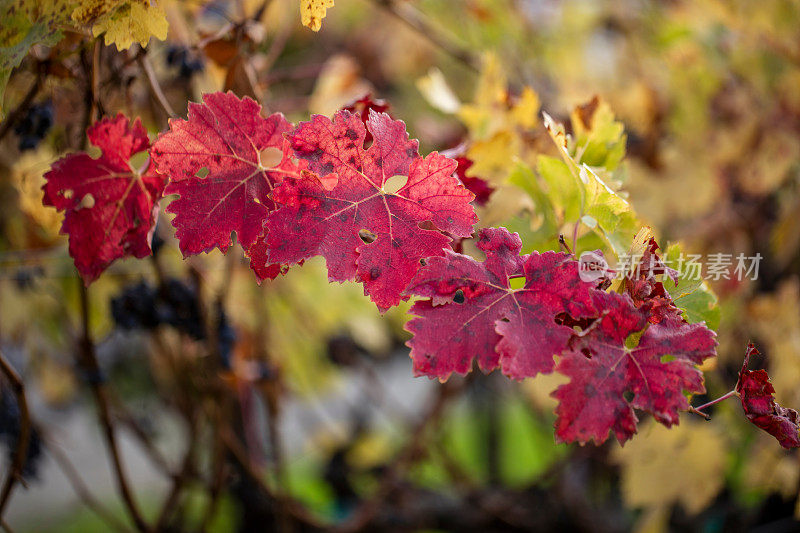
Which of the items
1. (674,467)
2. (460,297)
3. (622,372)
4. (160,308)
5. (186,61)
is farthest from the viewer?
(674,467)

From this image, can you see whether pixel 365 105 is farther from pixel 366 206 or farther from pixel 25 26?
pixel 25 26

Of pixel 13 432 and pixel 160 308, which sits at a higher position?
pixel 160 308

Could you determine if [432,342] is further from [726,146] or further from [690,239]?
[726,146]

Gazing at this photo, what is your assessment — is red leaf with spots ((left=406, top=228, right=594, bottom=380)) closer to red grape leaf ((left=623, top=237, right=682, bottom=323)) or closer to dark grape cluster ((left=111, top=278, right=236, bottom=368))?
red grape leaf ((left=623, top=237, right=682, bottom=323))

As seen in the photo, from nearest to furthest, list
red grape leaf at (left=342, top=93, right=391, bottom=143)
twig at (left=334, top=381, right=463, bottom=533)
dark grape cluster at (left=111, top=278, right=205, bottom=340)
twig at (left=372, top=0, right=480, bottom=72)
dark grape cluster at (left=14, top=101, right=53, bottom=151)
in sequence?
red grape leaf at (left=342, top=93, right=391, bottom=143) → dark grape cluster at (left=14, top=101, right=53, bottom=151) → dark grape cluster at (left=111, top=278, right=205, bottom=340) → twig at (left=372, top=0, right=480, bottom=72) → twig at (left=334, top=381, right=463, bottom=533)

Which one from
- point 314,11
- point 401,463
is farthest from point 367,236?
point 401,463

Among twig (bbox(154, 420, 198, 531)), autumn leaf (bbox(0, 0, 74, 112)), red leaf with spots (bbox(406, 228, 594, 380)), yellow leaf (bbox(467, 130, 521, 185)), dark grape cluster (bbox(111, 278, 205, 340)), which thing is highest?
autumn leaf (bbox(0, 0, 74, 112))

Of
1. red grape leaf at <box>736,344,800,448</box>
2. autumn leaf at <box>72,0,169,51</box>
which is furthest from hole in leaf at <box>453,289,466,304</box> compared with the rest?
autumn leaf at <box>72,0,169,51</box>
